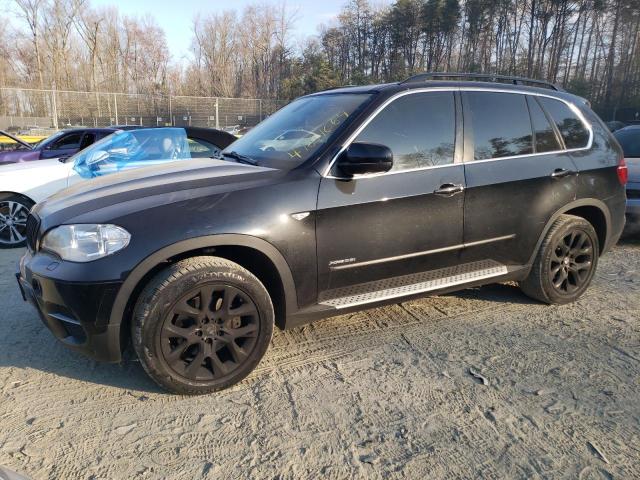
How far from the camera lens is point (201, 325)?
8.86 feet

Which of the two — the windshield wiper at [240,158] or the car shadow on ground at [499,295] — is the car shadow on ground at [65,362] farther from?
the windshield wiper at [240,158]

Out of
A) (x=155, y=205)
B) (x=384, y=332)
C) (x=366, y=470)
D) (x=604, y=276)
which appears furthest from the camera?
(x=604, y=276)

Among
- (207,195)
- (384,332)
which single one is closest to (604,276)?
(384,332)

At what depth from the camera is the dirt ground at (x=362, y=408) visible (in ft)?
7.22

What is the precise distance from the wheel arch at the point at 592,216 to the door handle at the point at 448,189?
0.96m

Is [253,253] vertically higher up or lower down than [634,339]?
higher up

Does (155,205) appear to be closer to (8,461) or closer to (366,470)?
(8,461)

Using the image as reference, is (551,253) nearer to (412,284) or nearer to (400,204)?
(412,284)

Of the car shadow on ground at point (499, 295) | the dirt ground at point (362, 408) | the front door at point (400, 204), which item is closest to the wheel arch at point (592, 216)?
the car shadow on ground at point (499, 295)

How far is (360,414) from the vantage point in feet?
8.41

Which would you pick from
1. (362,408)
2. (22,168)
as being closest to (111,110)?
(22,168)

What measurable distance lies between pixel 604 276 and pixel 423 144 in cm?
293

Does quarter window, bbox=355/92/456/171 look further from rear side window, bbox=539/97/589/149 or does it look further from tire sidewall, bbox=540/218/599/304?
tire sidewall, bbox=540/218/599/304

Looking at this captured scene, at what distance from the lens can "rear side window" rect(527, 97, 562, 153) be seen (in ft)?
12.5
